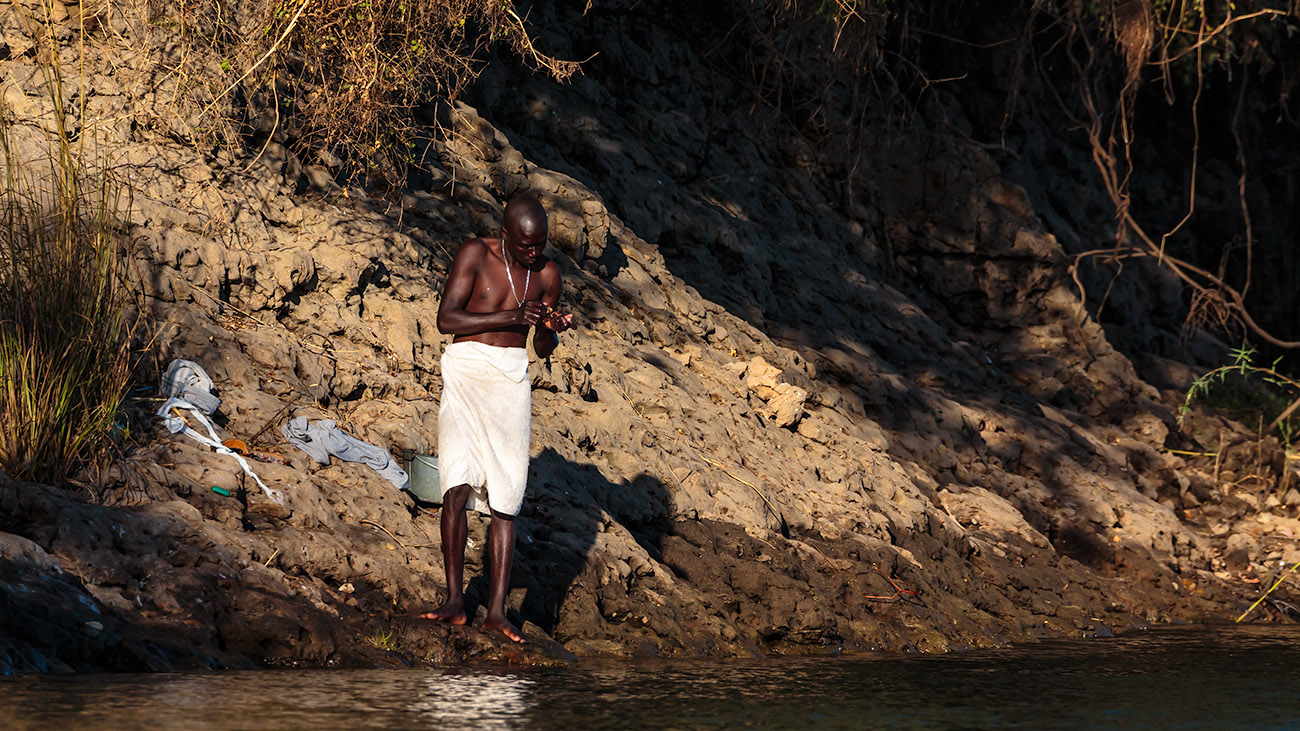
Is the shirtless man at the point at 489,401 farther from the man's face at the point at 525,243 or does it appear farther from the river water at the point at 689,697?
the river water at the point at 689,697

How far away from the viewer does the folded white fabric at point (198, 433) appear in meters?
6.04

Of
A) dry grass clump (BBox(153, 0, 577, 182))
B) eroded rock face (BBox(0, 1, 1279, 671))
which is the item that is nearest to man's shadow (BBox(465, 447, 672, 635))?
eroded rock face (BBox(0, 1, 1279, 671))

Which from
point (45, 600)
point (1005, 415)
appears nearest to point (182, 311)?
point (45, 600)

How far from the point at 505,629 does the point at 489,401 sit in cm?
92

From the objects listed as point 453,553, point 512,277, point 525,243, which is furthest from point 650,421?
point 453,553

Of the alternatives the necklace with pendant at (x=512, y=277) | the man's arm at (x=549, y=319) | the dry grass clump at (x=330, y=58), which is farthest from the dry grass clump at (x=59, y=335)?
the dry grass clump at (x=330, y=58)

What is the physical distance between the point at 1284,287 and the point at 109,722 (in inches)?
651

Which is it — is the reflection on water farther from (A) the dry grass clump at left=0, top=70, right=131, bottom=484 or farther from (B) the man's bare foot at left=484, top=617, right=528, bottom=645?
(A) the dry grass clump at left=0, top=70, right=131, bottom=484

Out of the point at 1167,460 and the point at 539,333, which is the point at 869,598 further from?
the point at 1167,460

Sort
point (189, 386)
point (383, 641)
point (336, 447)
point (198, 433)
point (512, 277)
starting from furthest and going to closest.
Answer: point (336, 447)
point (189, 386)
point (198, 433)
point (512, 277)
point (383, 641)

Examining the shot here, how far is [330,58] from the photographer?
8.29 metres

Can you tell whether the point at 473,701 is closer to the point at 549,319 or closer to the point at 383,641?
the point at 383,641

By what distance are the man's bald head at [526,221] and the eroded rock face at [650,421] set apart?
1.45 meters

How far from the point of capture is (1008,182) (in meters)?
14.2
